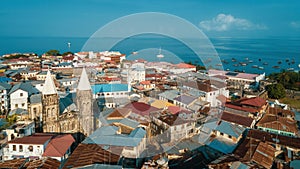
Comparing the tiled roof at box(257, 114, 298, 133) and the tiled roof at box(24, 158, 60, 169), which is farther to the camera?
the tiled roof at box(257, 114, 298, 133)

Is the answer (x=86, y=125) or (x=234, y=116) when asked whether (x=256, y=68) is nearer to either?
(x=234, y=116)

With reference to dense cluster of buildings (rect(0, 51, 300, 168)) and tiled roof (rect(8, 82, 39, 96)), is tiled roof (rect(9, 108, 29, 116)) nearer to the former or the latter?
dense cluster of buildings (rect(0, 51, 300, 168))

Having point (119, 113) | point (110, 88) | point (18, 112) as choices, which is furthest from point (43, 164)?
point (110, 88)

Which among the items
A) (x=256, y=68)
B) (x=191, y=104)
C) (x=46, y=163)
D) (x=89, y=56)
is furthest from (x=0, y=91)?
(x=256, y=68)

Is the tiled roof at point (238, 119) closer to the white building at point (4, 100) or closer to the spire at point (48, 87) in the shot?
the spire at point (48, 87)

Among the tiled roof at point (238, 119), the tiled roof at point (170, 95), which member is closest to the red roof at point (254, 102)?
A: the tiled roof at point (238, 119)

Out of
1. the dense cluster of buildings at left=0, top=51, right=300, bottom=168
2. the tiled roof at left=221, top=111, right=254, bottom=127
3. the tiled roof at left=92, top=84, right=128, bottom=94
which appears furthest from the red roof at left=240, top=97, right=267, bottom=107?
the tiled roof at left=92, top=84, right=128, bottom=94

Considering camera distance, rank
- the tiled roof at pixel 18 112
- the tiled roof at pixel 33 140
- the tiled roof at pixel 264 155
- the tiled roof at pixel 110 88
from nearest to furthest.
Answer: the tiled roof at pixel 33 140, the tiled roof at pixel 264 155, the tiled roof at pixel 18 112, the tiled roof at pixel 110 88
